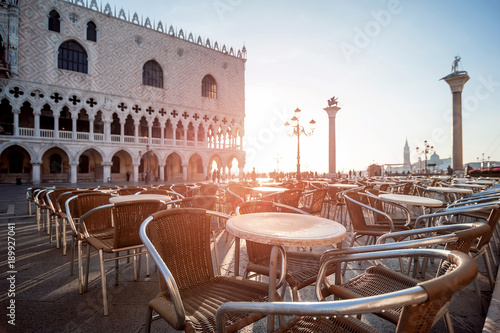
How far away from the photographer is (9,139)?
2055 centimetres

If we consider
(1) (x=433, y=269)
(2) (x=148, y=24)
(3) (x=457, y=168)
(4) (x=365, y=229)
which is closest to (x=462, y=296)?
(1) (x=433, y=269)

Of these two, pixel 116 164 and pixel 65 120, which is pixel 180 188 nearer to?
pixel 116 164

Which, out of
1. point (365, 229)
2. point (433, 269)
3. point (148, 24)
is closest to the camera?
point (365, 229)

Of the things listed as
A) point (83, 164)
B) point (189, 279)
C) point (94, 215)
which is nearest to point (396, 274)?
point (189, 279)

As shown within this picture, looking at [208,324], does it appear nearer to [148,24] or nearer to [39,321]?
[39,321]

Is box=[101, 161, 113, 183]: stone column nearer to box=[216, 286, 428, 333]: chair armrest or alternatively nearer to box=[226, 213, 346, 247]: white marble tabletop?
box=[226, 213, 346, 247]: white marble tabletop

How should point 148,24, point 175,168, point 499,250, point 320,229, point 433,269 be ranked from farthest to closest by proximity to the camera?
point 175,168, point 148,24, point 499,250, point 433,269, point 320,229

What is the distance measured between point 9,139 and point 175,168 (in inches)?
602

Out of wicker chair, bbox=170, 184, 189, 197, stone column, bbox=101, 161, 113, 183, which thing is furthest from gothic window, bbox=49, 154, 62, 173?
wicker chair, bbox=170, 184, 189, 197

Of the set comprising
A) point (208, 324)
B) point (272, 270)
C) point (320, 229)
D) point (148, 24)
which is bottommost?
point (208, 324)

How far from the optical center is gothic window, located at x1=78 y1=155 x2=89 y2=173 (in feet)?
86.0

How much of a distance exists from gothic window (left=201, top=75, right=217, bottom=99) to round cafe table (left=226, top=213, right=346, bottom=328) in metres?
32.2

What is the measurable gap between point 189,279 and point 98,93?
2779 centimetres

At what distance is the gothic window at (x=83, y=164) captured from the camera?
86.0ft
